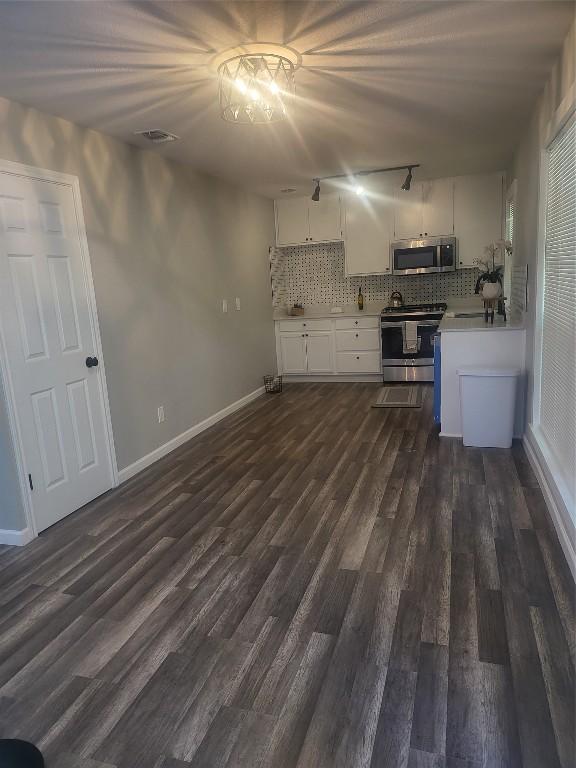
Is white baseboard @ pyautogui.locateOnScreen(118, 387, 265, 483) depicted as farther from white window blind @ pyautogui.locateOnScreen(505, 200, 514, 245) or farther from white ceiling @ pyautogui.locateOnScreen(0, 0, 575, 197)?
white window blind @ pyautogui.locateOnScreen(505, 200, 514, 245)

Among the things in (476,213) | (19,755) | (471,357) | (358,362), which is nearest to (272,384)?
(358,362)

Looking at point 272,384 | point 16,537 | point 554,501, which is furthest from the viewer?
point 272,384

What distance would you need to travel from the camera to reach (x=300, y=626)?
206 centimetres

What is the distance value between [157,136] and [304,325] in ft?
11.4

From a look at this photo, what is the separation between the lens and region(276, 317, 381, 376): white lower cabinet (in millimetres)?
6527

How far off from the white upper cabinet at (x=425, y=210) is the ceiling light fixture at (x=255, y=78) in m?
3.73

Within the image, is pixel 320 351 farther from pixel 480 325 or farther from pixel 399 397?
pixel 480 325

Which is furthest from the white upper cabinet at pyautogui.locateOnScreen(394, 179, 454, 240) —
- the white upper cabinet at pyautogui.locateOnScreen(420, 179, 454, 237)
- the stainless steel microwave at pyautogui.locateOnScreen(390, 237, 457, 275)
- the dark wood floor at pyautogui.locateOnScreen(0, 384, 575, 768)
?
the dark wood floor at pyautogui.locateOnScreen(0, 384, 575, 768)

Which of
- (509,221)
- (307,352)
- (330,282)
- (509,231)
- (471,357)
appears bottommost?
(307,352)

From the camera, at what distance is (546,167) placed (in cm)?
316

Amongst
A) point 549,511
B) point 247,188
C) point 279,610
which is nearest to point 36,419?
point 279,610

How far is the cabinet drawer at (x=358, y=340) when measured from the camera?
649cm

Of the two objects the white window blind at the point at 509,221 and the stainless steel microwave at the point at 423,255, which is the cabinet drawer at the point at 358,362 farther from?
the white window blind at the point at 509,221

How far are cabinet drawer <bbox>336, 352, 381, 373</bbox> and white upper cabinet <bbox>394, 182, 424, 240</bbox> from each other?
58.5 inches
